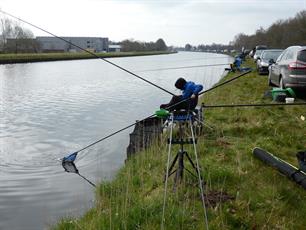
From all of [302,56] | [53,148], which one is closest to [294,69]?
[302,56]

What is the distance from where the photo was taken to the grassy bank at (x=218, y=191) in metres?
5.01

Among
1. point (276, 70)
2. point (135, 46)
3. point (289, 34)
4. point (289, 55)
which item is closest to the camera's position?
point (289, 55)

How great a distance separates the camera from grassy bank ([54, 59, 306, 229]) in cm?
501

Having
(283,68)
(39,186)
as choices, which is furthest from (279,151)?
(283,68)

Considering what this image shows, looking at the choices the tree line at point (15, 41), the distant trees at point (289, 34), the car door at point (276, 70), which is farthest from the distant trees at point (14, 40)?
the car door at point (276, 70)

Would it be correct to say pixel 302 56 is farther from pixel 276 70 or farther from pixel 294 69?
pixel 276 70

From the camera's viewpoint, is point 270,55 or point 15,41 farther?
point 15,41

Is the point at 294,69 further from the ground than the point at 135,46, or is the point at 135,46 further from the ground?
the point at 294,69

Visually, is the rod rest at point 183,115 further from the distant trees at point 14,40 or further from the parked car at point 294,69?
the distant trees at point 14,40

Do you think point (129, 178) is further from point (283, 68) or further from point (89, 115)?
point (89, 115)

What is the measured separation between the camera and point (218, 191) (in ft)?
19.0

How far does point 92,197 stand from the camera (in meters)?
7.65

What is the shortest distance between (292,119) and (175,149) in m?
3.54

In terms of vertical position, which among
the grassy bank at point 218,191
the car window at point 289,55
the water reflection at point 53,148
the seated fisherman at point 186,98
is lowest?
the water reflection at point 53,148
